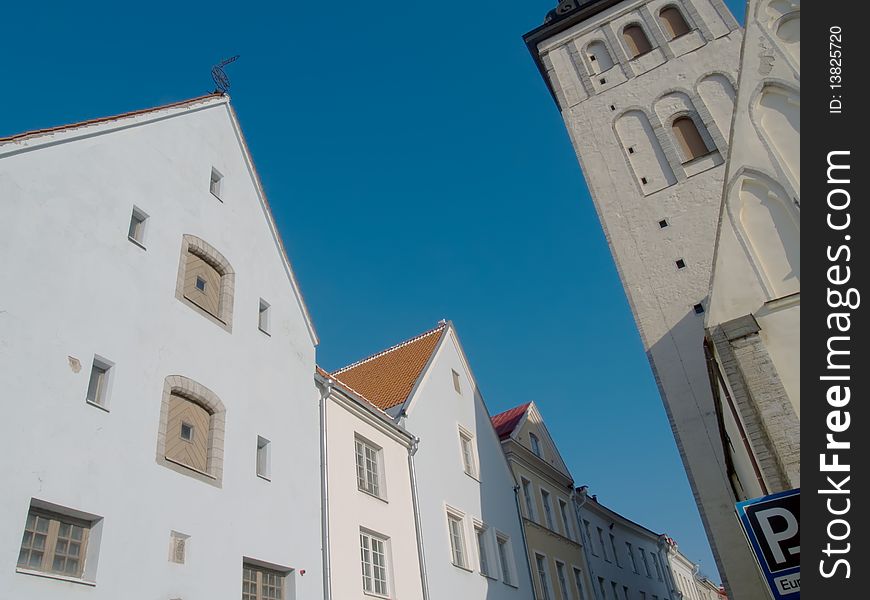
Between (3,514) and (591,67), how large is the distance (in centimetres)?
2840

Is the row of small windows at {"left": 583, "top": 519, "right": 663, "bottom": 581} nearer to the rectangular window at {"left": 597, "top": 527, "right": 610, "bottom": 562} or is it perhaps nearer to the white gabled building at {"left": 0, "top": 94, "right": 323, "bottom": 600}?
the rectangular window at {"left": 597, "top": 527, "right": 610, "bottom": 562}

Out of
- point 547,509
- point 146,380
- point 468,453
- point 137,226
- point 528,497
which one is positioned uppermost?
point 137,226

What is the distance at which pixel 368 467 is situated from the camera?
1625cm

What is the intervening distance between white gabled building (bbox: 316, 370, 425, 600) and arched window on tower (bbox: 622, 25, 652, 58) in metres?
20.7

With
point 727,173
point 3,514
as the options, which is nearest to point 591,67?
point 727,173

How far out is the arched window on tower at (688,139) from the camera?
82.5 ft

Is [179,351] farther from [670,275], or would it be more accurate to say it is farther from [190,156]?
[670,275]

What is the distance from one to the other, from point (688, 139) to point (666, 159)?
121cm

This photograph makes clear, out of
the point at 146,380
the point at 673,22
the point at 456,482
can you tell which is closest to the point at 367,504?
the point at 456,482

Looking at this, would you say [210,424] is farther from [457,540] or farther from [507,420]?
[507,420]

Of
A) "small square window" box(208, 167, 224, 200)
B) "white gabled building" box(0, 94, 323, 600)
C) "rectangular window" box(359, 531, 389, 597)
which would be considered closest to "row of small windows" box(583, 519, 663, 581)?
"rectangular window" box(359, 531, 389, 597)

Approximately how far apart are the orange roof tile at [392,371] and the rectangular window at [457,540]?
3.74 metres

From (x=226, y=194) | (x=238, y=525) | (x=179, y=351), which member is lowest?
(x=238, y=525)

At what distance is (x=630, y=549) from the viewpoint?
34.8m
